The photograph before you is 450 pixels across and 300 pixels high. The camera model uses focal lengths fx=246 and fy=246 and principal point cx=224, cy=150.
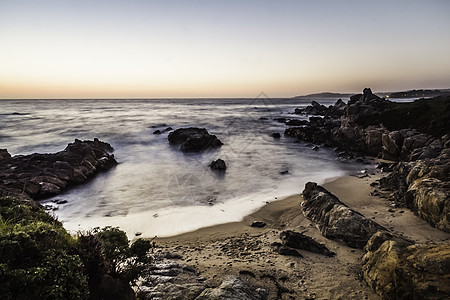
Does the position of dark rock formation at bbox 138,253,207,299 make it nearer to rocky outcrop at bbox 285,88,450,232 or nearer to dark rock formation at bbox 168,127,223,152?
rocky outcrop at bbox 285,88,450,232

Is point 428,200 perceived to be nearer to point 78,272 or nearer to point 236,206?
point 236,206

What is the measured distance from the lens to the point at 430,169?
1249cm

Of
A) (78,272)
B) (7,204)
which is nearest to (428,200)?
(78,272)

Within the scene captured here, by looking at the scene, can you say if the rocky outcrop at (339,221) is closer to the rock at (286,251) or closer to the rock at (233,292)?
the rock at (286,251)

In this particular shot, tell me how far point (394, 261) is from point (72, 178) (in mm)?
21357

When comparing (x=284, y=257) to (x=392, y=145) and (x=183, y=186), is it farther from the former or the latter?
(x=392, y=145)

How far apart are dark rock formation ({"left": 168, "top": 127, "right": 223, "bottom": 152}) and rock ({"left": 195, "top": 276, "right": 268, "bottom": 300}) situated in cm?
2727

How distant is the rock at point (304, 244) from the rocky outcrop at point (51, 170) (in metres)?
14.9

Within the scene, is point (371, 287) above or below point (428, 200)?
below

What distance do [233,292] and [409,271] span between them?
4169 millimetres

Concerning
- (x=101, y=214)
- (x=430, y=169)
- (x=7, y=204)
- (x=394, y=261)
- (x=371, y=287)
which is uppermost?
(x=7, y=204)

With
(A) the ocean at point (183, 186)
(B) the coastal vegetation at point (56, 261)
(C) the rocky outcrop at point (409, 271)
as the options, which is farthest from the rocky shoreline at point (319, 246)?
(A) the ocean at point (183, 186)

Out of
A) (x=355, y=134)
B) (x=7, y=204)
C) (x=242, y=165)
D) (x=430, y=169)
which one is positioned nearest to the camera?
(x=7, y=204)

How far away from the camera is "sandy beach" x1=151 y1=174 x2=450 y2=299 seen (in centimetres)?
693
